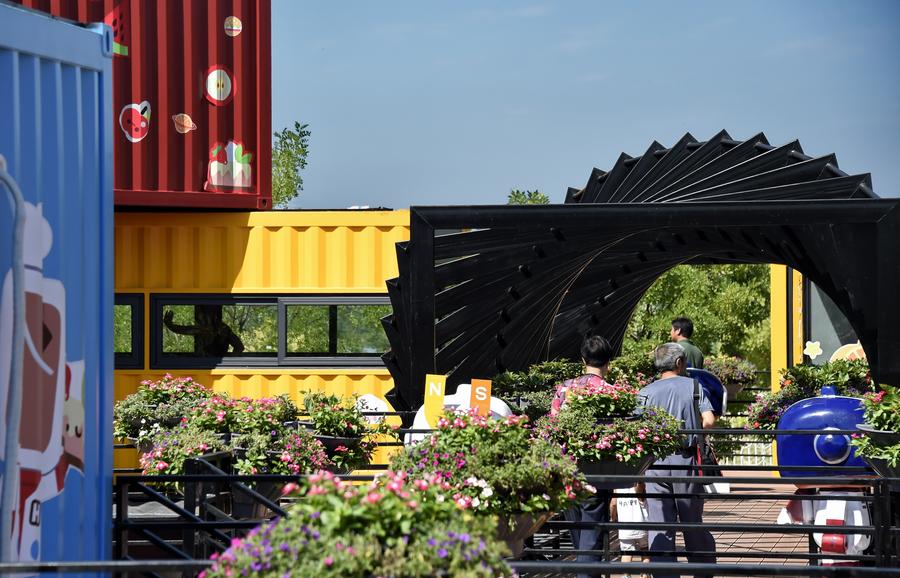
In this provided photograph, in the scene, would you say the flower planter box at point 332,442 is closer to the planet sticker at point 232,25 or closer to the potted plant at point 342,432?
the potted plant at point 342,432

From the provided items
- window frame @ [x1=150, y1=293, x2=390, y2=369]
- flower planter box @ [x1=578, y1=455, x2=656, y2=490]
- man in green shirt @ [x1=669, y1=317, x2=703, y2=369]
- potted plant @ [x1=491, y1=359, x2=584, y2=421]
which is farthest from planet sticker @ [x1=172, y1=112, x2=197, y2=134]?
flower planter box @ [x1=578, y1=455, x2=656, y2=490]

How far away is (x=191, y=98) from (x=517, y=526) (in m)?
9.48

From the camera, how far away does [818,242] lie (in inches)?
367

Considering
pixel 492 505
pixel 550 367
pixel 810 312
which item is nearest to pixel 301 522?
pixel 492 505

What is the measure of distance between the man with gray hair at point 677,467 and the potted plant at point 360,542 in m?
4.52

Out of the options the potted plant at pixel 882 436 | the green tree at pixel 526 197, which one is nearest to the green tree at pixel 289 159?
the green tree at pixel 526 197

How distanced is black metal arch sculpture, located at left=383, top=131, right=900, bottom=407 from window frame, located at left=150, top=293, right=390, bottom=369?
201cm

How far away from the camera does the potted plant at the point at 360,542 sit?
9.37 feet

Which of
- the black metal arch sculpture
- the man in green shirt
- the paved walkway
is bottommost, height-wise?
the paved walkway

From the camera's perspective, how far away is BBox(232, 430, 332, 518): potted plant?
22.0 ft

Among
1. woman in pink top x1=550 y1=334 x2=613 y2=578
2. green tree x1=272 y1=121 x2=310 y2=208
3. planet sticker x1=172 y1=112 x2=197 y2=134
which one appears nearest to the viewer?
woman in pink top x1=550 y1=334 x2=613 y2=578

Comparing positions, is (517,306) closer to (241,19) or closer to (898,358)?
(898,358)

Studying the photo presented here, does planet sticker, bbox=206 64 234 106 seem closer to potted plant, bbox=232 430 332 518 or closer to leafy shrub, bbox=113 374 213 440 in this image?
leafy shrub, bbox=113 374 213 440

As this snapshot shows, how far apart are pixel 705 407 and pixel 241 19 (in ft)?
25.0
